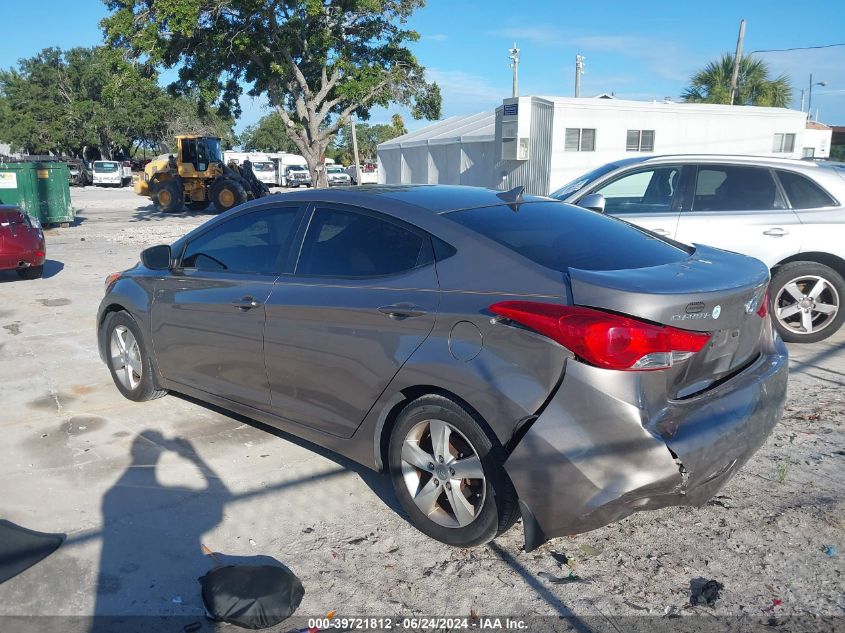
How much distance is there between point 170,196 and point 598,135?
1575 centimetres

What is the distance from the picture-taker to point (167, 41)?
22.2 m

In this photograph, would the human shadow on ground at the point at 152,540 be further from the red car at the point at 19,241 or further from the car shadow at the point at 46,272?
the car shadow at the point at 46,272

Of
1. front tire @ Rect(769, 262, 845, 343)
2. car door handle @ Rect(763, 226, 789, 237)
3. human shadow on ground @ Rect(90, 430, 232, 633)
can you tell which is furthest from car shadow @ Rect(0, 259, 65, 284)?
front tire @ Rect(769, 262, 845, 343)

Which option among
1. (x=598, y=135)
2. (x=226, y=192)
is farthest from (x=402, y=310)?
(x=226, y=192)

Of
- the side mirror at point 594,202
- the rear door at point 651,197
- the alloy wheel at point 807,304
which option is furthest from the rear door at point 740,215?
the side mirror at point 594,202

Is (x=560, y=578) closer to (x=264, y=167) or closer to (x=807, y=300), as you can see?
(x=807, y=300)

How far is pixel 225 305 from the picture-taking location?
176 inches

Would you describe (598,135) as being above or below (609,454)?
above

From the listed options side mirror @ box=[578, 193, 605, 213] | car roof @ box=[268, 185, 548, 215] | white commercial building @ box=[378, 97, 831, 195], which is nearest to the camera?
car roof @ box=[268, 185, 548, 215]

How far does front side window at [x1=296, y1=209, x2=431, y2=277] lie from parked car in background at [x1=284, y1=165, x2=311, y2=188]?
4806cm

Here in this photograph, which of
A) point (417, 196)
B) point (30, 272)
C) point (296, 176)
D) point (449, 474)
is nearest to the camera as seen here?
point (449, 474)

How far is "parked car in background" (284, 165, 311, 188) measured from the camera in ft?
167

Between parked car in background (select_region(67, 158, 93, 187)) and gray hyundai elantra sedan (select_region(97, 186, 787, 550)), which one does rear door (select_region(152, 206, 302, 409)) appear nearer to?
gray hyundai elantra sedan (select_region(97, 186, 787, 550))

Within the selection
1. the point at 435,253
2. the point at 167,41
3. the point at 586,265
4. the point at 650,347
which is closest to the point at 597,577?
the point at 650,347
